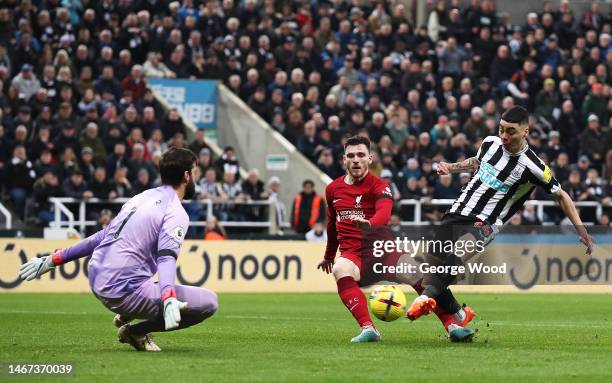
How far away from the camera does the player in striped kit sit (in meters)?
11.7

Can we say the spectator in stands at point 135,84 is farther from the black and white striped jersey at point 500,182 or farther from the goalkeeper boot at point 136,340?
the goalkeeper boot at point 136,340

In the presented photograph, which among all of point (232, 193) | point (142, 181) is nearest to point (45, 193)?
point (142, 181)

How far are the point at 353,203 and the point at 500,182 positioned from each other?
1.41 metres

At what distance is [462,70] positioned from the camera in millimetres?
32719

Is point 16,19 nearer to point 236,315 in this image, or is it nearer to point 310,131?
point 310,131

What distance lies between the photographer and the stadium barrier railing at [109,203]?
24.6 meters

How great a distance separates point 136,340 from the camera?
1070cm

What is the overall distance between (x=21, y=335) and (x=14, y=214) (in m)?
12.6

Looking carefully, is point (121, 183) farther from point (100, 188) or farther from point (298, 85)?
point (298, 85)

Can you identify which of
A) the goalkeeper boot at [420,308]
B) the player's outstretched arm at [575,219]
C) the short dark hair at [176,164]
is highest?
the short dark hair at [176,164]

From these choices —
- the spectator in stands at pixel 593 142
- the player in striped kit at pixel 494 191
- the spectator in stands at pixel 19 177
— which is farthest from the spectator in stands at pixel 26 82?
the player in striped kit at pixel 494 191

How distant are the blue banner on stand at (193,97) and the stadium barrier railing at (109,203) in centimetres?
362

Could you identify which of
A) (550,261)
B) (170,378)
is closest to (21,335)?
(170,378)

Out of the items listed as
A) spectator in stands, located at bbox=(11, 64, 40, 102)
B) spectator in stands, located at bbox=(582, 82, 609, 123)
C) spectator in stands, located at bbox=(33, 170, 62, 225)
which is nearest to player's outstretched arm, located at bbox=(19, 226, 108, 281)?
spectator in stands, located at bbox=(33, 170, 62, 225)
